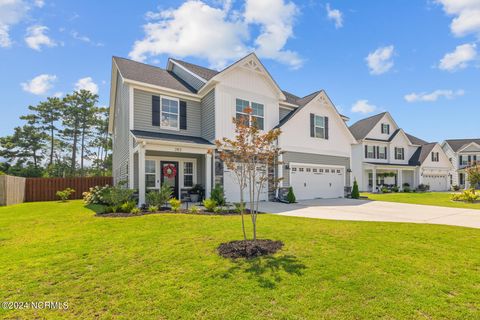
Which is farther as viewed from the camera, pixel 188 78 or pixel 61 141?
pixel 61 141

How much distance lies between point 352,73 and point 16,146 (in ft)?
118

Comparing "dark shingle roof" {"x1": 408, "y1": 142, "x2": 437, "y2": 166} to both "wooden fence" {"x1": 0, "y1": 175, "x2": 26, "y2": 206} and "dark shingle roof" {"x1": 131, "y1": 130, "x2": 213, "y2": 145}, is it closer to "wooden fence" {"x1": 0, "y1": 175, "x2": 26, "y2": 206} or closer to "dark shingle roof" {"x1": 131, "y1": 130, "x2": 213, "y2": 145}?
"dark shingle roof" {"x1": 131, "y1": 130, "x2": 213, "y2": 145}

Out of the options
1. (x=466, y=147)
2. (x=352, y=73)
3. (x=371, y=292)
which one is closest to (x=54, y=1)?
(x=371, y=292)

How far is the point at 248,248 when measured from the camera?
4.85 meters

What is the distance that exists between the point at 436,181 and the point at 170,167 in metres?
34.7

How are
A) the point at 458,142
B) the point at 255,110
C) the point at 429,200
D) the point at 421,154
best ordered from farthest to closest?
1. the point at 458,142
2. the point at 421,154
3. the point at 429,200
4. the point at 255,110

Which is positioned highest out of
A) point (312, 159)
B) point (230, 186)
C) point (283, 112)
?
point (283, 112)

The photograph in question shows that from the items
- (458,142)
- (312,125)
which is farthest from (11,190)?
(458,142)

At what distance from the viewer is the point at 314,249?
4.97 metres

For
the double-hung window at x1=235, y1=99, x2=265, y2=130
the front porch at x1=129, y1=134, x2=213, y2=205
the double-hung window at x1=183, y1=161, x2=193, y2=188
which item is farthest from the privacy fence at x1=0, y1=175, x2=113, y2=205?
the double-hung window at x1=235, y1=99, x2=265, y2=130

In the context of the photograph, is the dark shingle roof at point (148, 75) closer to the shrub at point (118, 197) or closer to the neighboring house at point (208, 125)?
the neighboring house at point (208, 125)

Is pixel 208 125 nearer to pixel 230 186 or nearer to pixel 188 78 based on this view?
pixel 230 186

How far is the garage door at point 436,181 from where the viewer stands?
30.9 metres

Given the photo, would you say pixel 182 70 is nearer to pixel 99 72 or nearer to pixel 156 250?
pixel 99 72
